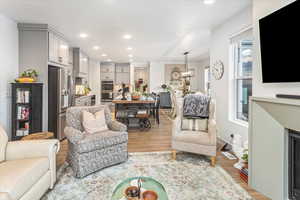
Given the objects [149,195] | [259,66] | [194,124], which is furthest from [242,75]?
[149,195]

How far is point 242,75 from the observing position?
3488 millimetres

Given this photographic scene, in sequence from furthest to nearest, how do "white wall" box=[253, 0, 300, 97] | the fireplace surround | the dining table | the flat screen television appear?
the dining table
"white wall" box=[253, 0, 300, 97]
the fireplace surround
the flat screen television

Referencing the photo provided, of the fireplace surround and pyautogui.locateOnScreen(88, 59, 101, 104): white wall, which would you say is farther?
pyautogui.locateOnScreen(88, 59, 101, 104): white wall

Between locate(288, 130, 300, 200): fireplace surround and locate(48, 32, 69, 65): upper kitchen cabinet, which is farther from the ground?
locate(48, 32, 69, 65): upper kitchen cabinet

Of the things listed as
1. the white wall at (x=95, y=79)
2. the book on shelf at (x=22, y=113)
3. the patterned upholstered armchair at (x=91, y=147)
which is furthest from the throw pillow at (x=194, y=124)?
the white wall at (x=95, y=79)

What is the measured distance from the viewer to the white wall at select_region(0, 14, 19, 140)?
327cm

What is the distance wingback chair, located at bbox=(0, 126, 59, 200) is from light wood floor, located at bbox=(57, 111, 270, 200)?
0.94 metres

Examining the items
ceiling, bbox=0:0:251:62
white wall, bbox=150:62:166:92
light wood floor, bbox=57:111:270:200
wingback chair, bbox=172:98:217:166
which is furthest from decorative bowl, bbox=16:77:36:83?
white wall, bbox=150:62:166:92

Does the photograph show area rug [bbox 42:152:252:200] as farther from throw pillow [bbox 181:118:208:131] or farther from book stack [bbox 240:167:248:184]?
throw pillow [bbox 181:118:208:131]

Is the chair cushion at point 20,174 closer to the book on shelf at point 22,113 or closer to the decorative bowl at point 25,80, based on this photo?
the book on shelf at point 22,113

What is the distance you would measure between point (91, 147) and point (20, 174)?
0.92 metres

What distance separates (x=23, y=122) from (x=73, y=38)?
266 centimetres

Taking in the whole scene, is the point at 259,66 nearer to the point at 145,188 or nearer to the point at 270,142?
the point at 270,142

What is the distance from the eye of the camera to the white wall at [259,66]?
1963 millimetres
